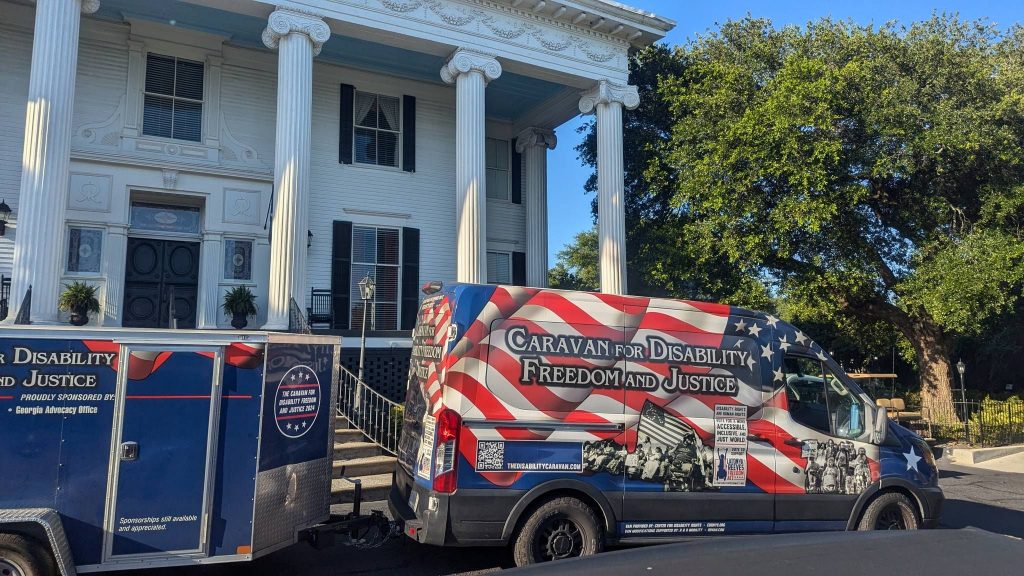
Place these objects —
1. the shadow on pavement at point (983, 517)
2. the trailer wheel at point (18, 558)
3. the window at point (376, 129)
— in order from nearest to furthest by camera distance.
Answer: the trailer wheel at point (18, 558)
the shadow on pavement at point (983, 517)
the window at point (376, 129)

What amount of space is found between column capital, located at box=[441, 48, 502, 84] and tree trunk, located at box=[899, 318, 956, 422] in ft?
42.2

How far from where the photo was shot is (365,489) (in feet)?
27.3

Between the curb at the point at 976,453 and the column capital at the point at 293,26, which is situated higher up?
the column capital at the point at 293,26

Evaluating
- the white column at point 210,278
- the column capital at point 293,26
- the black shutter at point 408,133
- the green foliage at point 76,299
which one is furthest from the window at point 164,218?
the black shutter at point 408,133

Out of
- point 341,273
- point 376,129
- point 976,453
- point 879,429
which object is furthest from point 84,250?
point 976,453

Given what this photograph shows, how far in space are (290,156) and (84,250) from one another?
15.1ft

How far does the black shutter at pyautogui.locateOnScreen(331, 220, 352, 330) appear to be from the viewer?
14.6 metres

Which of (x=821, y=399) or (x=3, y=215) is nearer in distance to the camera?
(x=821, y=399)

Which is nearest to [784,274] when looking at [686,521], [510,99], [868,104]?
[868,104]

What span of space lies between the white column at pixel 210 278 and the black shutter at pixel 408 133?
15.4ft

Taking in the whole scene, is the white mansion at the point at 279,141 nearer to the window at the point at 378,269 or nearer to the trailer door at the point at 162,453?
the window at the point at 378,269

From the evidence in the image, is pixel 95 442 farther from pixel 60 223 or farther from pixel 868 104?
pixel 868 104

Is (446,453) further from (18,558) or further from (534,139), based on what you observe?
(534,139)

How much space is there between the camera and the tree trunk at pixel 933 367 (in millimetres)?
17156
